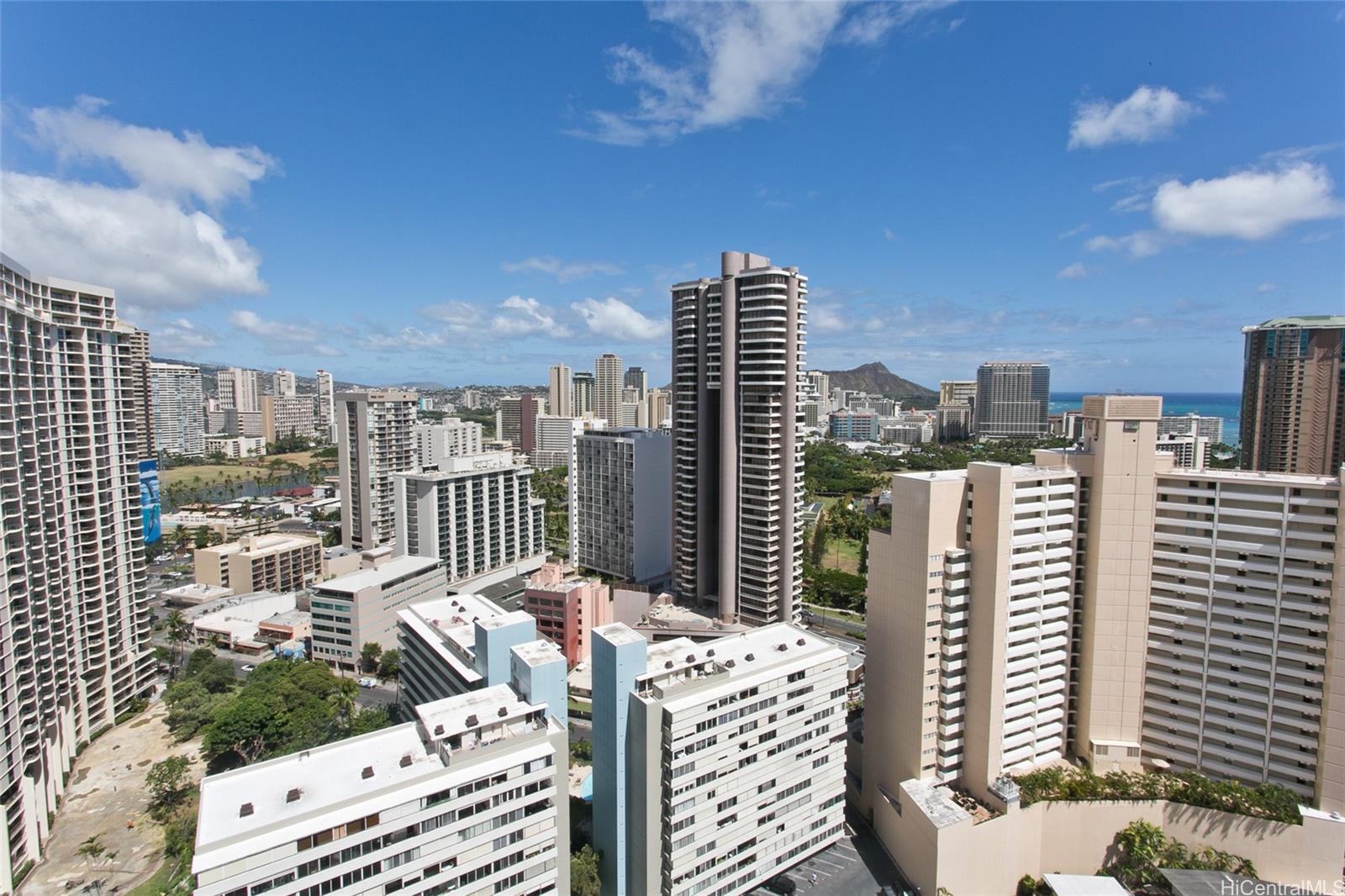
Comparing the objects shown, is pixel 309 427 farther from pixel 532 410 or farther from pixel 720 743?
pixel 720 743

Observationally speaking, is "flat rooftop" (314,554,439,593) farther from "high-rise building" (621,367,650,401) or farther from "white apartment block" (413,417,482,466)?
"high-rise building" (621,367,650,401)

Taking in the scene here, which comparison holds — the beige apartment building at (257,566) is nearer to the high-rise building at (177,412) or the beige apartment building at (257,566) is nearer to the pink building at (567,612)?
the pink building at (567,612)

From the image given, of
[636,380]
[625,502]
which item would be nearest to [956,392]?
[636,380]

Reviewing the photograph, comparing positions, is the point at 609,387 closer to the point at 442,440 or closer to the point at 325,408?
the point at 442,440

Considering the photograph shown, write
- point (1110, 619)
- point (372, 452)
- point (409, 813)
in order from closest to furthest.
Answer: point (409, 813)
point (1110, 619)
point (372, 452)

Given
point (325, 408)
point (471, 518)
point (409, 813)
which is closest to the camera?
point (409, 813)

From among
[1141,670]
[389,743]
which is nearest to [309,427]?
[389,743]
